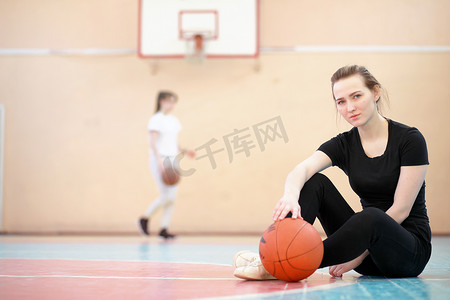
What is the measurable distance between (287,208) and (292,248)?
16 centimetres

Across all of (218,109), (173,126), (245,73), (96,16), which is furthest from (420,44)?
(96,16)

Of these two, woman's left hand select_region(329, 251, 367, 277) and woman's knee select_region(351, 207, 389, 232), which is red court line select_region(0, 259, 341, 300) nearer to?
woman's left hand select_region(329, 251, 367, 277)

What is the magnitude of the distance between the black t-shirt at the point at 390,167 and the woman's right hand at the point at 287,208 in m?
0.32

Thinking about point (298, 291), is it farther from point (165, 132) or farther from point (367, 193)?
point (165, 132)

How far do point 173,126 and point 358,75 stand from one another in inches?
171

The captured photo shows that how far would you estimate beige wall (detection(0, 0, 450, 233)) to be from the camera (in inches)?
259

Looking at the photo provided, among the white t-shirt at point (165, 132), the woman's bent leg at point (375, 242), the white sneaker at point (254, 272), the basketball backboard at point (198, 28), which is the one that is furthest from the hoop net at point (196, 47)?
the woman's bent leg at point (375, 242)

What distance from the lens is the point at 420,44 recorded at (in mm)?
6621

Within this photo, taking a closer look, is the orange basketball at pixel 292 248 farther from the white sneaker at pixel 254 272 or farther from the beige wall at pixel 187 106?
the beige wall at pixel 187 106

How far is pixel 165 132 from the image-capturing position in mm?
6102

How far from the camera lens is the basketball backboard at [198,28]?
6.18 m

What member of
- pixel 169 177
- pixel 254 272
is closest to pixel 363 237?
pixel 254 272

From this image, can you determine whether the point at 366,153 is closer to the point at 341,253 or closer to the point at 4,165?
the point at 341,253

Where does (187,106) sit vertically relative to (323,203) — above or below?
above
